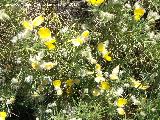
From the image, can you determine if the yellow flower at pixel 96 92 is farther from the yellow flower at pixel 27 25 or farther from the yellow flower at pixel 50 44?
the yellow flower at pixel 27 25

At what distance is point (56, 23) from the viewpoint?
3.50m

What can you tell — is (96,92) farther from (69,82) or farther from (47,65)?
(47,65)

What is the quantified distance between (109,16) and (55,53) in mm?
488

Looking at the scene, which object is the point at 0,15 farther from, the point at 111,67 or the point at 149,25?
the point at 149,25

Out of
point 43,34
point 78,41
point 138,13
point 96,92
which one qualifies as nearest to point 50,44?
point 43,34

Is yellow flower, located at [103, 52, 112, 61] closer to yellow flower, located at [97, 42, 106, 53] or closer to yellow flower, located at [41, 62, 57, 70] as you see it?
yellow flower, located at [97, 42, 106, 53]

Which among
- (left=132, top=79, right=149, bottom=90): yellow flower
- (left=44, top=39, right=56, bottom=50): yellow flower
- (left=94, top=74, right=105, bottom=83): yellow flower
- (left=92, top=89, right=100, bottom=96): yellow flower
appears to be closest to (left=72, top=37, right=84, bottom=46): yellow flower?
(left=44, top=39, right=56, bottom=50): yellow flower

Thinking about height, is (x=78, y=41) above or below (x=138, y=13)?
below

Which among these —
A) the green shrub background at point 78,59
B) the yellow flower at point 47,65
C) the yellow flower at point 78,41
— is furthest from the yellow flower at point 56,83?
the yellow flower at point 78,41

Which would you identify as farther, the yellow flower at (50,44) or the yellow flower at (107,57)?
the yellow flower at (107,57)

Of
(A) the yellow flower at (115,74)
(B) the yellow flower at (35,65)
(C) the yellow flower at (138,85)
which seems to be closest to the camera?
(B) the yellow flower at (35,65)

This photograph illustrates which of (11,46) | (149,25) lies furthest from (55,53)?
A: (149,25)

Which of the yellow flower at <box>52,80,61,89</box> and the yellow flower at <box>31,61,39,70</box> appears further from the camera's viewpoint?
the yellow flower at <box>52,80,61,89</box>

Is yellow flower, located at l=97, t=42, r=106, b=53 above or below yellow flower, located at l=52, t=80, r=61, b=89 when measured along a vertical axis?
above
